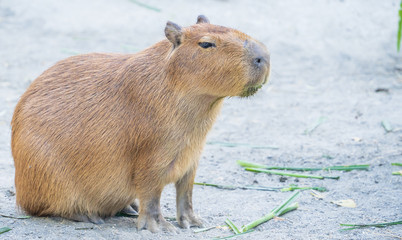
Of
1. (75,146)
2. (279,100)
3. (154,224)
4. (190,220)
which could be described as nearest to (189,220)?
(190,220)

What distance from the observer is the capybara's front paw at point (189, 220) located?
429 centimetres

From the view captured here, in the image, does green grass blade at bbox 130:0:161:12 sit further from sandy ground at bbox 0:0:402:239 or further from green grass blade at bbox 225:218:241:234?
green grass blade at bbox 225:218:241:234

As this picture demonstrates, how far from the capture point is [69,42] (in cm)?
938

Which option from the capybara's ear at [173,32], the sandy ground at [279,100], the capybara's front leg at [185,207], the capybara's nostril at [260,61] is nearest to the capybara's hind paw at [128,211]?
the sandy ground at [279,100]

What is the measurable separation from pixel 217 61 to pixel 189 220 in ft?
4.26

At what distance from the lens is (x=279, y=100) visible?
7.69 metres

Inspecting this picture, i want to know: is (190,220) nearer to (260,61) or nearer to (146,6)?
(260,61)

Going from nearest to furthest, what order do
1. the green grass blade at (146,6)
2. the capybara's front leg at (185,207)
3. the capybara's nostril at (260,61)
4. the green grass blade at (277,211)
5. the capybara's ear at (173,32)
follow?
the capybara's nostril at (260,61), the capybara's ear at (173,32), the green grass blade at (277,211), the capybara's front leg at (185,207), the green grass blade at (146,6)

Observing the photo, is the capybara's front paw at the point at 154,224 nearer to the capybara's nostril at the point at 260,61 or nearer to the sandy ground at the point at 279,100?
the sandy ground at the point at 279,100

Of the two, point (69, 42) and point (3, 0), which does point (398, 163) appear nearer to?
point (69, 42)

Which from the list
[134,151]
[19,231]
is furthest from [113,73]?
[19,231]

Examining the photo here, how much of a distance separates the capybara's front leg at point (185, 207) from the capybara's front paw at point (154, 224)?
17cm

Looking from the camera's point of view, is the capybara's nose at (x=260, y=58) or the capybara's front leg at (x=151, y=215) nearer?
the capybara's nose at (x=260, y=58)

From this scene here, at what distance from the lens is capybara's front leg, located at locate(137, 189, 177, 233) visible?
4.07m
